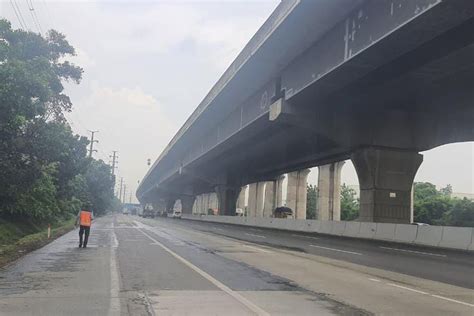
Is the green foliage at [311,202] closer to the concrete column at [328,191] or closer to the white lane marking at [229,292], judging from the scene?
the concrete column at [328,191]

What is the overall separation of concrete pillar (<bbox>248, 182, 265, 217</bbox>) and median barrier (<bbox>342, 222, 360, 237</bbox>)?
6904cm

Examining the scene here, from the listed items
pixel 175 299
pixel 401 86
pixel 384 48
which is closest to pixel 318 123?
pixel 401 86

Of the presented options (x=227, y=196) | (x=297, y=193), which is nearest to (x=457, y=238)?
(x=227, y=196)

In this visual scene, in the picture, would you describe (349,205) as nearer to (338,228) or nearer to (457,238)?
(338,228)

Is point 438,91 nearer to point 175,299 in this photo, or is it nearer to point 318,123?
point 318,123

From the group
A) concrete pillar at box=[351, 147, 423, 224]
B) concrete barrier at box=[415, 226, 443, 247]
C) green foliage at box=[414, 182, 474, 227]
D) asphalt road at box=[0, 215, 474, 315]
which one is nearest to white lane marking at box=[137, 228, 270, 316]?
asphalt road at box=[0, 215, 474, 315]

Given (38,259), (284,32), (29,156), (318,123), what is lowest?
(38,259)

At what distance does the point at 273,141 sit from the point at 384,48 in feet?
86.4

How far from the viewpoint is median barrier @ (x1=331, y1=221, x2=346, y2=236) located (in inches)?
1397

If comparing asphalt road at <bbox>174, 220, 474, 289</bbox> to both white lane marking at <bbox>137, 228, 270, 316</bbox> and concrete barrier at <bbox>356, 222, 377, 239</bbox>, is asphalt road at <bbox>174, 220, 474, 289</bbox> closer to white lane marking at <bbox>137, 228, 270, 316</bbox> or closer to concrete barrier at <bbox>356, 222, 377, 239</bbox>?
concrete barrier at <bbox>356, 222, 377, 239</bbox>

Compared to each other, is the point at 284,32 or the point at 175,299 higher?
the point at 284,32

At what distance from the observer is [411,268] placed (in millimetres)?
17250

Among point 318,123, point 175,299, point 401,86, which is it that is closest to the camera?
point 175,299

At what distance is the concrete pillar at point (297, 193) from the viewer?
87188 mm
